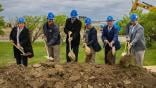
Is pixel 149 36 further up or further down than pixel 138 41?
→ further down

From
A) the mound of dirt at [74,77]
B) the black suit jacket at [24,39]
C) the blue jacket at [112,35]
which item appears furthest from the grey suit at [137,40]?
the black suit jacket at [24,39]

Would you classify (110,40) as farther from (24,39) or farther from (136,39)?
(24,39)

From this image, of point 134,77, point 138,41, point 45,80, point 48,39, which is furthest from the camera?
point 48,39

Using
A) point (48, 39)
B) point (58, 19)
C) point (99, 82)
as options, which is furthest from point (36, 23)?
point (99, 82)

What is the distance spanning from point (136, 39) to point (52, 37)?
2253 mm


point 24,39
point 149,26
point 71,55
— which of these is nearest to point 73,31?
point 71,55

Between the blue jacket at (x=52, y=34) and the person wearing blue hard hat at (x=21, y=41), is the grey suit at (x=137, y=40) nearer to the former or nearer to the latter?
the blue jacket at (x=52, y=34)

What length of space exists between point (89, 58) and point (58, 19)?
3750 centimetres

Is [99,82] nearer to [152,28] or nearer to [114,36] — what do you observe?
[114,36]

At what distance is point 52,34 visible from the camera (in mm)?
14734

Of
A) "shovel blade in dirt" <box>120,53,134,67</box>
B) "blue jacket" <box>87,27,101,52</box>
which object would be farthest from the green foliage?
"shovel blade in dirt" <box>120,53,134,67</box>

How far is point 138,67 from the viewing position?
42.4 ft

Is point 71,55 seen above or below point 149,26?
above

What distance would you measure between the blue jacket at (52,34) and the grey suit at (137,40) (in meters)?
1.92
